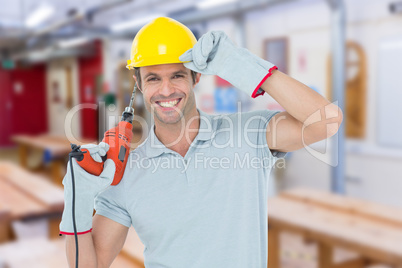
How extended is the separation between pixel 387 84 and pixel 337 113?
4.00 metres

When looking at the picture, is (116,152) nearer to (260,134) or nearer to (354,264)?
(260,134)

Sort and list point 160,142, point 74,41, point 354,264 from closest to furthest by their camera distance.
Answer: point 160,142
point 354,264
point 74,41

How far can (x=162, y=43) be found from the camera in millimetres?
1252

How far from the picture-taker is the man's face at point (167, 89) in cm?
131

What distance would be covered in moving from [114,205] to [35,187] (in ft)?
10.2

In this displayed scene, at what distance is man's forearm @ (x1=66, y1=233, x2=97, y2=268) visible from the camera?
1289 mm

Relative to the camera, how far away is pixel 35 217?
11.0ft

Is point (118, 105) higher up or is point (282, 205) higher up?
point (118, 105)

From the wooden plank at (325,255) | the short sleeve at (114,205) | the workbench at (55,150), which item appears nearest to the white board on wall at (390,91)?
the wooden plank at (325,255)

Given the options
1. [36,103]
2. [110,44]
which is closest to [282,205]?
[110,44]

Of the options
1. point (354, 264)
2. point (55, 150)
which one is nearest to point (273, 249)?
point (354, 264)

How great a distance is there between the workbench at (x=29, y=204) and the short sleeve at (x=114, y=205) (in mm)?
2246

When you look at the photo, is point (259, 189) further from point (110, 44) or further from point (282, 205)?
point (110, 44)

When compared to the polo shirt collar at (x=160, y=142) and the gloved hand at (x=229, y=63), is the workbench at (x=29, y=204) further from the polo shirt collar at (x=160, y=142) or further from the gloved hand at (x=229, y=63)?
the gloved hand at (x=229, y=63)
